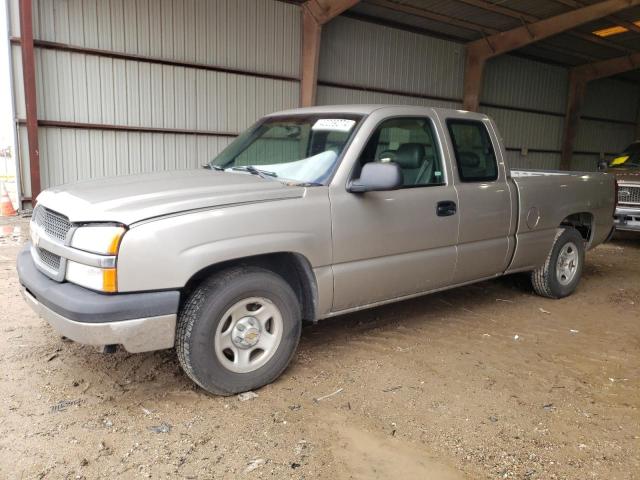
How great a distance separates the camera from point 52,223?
10.5 feet

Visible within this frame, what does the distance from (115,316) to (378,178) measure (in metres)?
1.79

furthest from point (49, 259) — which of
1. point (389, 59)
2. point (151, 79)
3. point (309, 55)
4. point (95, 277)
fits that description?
point (389, 59)

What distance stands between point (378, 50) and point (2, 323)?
12955 mm

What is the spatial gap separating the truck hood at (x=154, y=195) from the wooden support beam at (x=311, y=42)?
1005cm

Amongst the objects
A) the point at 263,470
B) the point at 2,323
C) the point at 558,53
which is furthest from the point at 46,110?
the point at 558,53

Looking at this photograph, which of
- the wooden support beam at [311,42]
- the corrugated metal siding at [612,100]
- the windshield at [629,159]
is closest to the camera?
the windshield at [629,159]

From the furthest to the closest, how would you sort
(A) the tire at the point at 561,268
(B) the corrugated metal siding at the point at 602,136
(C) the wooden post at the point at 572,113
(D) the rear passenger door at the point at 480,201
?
(B) the corrugated metal siding at the point at 602,136
(C) the wooden post at the point at 572,113
(A) the tire at the point at 561,268
(D) the rear passenger door at the point at 480,201

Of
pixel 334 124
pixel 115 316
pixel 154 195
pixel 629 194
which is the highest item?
pixel 334 124

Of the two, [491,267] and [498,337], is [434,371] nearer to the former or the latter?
[498,337]

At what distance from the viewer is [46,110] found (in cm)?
1031

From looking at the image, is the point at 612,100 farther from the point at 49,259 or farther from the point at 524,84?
the point at 49,259

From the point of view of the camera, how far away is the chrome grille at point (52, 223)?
3.03 meters

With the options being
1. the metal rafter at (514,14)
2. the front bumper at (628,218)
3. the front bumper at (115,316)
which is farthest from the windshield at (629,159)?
the front bumper at (115,316)

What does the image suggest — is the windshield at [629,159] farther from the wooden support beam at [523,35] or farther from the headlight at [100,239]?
the headlight at [100,239]
